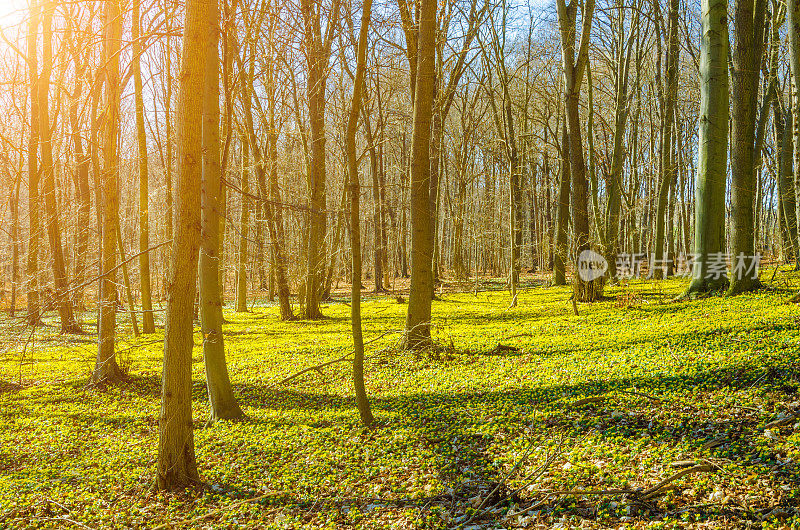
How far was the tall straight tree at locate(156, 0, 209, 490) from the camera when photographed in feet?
13.1

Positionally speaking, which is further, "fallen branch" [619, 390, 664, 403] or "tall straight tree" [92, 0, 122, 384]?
"tall straight tree" [92, 0, 122, 384]

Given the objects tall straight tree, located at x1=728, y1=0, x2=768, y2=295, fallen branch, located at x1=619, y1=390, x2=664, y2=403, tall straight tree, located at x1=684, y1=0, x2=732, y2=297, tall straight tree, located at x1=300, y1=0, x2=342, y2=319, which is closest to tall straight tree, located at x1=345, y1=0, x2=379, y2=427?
fallen branch, located at x1=619, y1=390, x2=664, y2=403

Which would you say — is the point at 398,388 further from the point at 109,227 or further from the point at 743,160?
the point at 743,160

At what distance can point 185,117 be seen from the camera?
4012mm

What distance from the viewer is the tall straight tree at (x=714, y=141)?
8.45 m

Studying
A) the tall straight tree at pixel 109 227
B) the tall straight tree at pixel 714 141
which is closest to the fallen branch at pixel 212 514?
the tall straight tree at pixel 109 227

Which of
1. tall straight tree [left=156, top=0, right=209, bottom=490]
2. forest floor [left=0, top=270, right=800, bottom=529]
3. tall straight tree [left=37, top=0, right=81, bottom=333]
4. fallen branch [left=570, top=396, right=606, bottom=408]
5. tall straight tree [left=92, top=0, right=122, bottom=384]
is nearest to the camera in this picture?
forest floor [left=0, top=270, right=800, bottom=529]

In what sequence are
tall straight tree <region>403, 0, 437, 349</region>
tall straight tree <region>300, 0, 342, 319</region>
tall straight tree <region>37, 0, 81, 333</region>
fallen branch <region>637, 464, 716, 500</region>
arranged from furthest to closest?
tall straight tree <region>300, 0, 342, 319</region> < tall straight tree <region>37, 0, 81, 333</region> < tall straight tree <region>403, 0, 437, 349</region> < fallen branch <region>637, 464, 716, 500</region>

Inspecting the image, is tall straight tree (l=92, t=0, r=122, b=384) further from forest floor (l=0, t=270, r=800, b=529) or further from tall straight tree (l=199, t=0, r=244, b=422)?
tall straight tree (l=199, t=0, r=244, b=422)

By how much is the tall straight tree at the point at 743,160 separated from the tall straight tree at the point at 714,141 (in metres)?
0.29

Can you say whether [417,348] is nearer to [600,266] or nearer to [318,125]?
[600,266]

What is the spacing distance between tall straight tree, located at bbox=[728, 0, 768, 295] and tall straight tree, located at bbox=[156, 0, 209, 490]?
8.31m

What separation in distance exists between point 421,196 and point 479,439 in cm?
407

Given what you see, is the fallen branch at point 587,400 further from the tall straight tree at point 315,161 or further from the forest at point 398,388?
the tall straight tree at point 315,161
